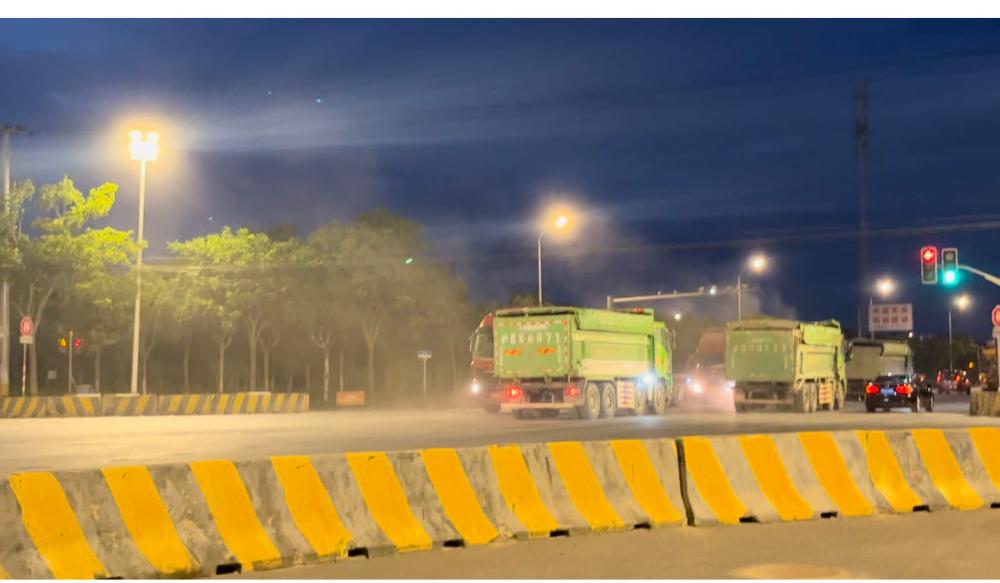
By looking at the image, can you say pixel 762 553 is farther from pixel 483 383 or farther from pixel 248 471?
pixel 483 383

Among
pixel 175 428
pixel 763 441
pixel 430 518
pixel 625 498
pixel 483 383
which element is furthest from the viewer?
pixel 483 383

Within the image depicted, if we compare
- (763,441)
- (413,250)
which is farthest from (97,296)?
Result: (763,441)

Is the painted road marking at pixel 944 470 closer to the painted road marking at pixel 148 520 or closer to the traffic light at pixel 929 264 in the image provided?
the painted road marking at pixel 148 520

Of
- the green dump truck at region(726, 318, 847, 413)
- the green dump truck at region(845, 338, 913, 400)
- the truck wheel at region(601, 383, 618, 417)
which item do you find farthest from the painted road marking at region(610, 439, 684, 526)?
the green dump truck at region(845, 338, 913, 400)

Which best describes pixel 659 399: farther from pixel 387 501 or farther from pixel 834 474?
pixel 387 501

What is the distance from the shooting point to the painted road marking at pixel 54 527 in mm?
8516

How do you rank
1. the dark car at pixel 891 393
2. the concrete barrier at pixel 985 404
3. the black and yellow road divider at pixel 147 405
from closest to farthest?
the concrete barrier at pixel 985 404 → the black and yellow road divider at pixel 147 405 → the dark car at pixel 891 393

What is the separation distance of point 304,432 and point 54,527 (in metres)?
18.5

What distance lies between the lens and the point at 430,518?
33.7 feet

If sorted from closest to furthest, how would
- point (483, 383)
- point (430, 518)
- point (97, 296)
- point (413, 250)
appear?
point (430, 518)
point (483, 383)
point (97, 296)
point (413, 250)

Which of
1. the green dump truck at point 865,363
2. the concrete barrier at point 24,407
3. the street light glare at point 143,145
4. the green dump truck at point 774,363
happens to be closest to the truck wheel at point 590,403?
the green dump truck at point 774,363

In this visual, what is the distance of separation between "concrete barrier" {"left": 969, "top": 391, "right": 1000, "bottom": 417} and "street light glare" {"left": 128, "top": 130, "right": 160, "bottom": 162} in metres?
29.1

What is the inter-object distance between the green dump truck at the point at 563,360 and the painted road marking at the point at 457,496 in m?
22.8

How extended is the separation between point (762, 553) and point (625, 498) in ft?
5.20
